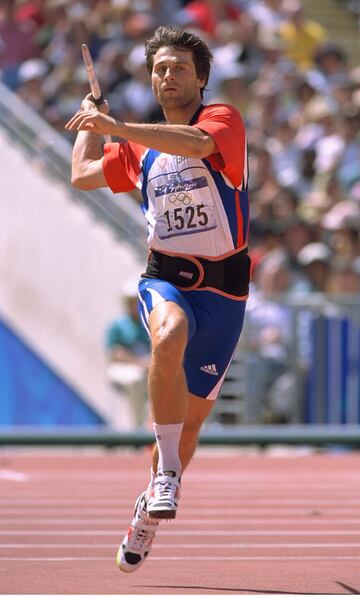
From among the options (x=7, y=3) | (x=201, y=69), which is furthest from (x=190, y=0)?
(x=201, y=69)

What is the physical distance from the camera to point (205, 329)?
7453 millimetres

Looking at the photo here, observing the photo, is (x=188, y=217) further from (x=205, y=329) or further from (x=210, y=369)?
(x=210, y=369)

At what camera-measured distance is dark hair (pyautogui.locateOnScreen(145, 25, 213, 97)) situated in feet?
24.8

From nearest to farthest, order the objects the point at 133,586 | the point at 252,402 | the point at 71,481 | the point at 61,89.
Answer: the point at 133,586
the point at 71,481
the point at 252,402
the point at 61,89

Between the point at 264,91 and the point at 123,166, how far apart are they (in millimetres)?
11683

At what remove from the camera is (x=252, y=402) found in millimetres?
15234

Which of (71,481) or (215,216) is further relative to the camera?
(71,481)

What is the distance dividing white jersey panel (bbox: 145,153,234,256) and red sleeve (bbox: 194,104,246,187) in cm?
7

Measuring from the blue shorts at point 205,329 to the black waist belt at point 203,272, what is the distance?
37mm

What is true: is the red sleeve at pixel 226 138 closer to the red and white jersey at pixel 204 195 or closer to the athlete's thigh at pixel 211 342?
the red and white jersey at pixel 204 195

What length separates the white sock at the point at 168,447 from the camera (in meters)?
7.14

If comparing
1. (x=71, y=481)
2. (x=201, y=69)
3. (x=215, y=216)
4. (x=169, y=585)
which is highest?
(x=201, y=69)

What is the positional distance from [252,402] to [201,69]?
7.88 m

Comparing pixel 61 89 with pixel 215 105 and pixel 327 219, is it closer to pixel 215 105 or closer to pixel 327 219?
pixel 327 219
